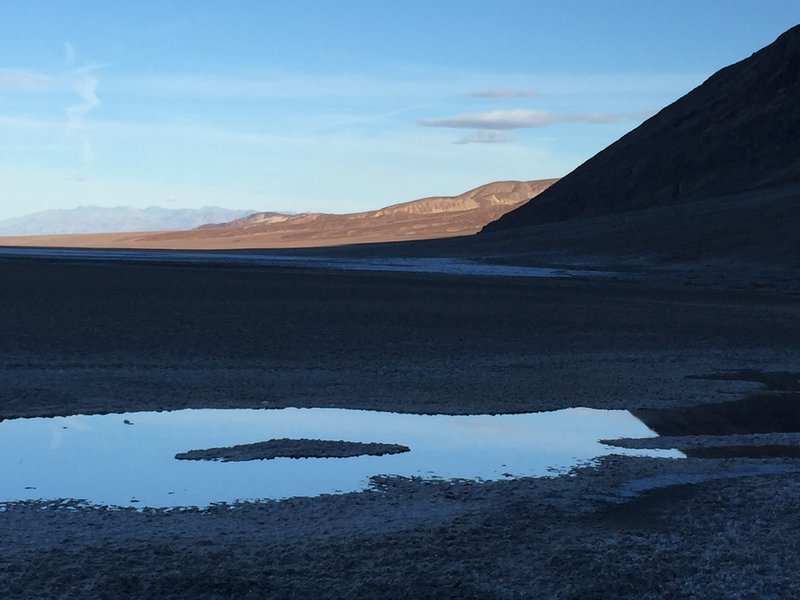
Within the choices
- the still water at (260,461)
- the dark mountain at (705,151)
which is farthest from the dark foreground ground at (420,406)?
the dark mountain at (705,151)

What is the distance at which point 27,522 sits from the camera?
733 cm

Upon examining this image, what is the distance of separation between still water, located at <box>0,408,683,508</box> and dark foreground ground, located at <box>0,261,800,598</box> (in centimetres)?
50

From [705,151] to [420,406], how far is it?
260 feet

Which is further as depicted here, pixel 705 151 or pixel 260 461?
pixel 705 151

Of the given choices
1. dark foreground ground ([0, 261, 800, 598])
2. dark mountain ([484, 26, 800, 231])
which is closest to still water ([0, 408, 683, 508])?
dark foreground ground ([0, 261, 800, 598])

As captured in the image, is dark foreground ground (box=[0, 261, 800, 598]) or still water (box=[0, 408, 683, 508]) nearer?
dark foreground ground (box=[0, 261, 800, 598])

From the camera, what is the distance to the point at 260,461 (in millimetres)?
9586

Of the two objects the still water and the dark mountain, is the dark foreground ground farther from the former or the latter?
the dark mountain

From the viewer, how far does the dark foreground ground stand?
20.7 feet

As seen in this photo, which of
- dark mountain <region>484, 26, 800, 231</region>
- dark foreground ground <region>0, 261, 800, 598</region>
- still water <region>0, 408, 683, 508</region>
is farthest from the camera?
dark mountain <region>484, 26, 800, 231</region>

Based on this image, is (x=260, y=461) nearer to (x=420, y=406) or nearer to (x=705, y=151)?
(x=420, y=406)

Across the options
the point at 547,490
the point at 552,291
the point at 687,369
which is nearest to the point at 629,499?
the point at 547,490

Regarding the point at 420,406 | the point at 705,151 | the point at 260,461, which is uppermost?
the point at 705,151

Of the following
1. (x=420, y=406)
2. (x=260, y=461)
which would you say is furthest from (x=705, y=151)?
(x=260, y=461)
